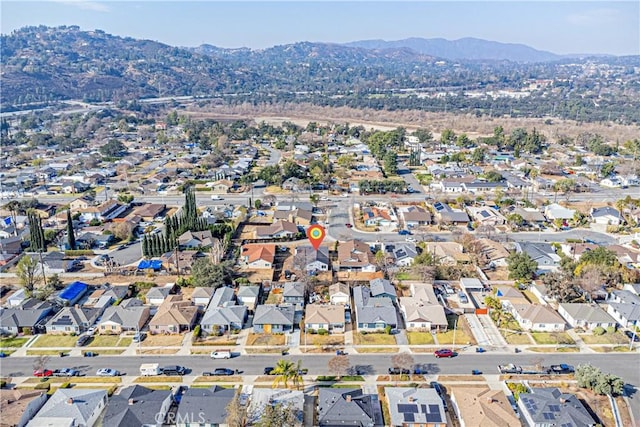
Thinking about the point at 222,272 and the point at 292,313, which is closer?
the point at 292,313

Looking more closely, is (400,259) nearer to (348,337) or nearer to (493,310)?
(493,310)

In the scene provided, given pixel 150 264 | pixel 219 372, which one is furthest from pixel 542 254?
pixel 150 264

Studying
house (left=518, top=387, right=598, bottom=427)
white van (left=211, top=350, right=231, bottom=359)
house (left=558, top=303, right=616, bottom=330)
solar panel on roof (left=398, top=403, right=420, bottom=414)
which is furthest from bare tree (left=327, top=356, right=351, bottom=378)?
house (left=558, top=303, right=616, bottom=330)

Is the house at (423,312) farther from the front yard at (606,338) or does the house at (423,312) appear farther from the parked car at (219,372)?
the parked car at (219,372)

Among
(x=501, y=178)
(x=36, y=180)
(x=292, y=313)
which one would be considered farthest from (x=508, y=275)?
(x=36, y=180)

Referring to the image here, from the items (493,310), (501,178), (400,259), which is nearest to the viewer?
(493,310)
